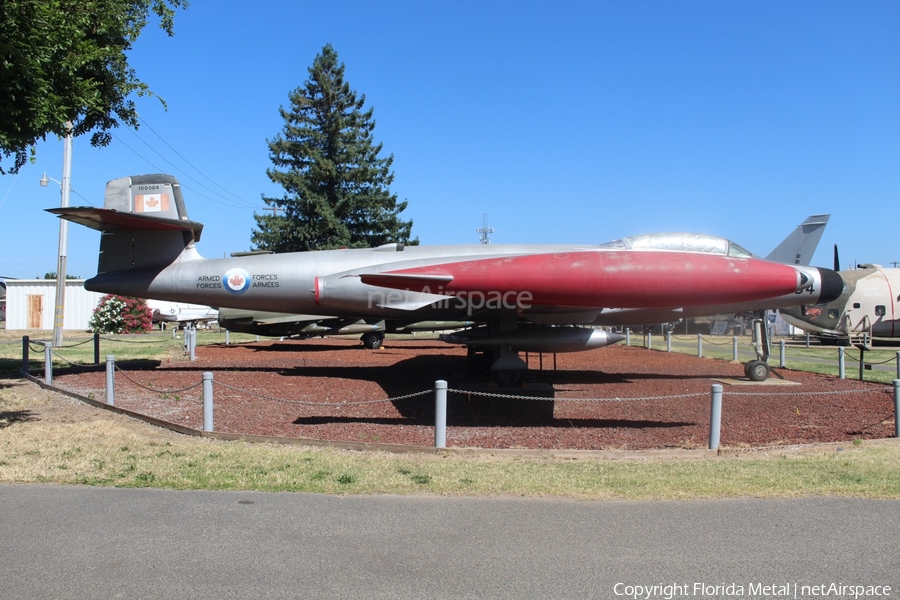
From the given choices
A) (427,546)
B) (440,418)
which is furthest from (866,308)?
(427,546)

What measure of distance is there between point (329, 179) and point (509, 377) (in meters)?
27.1

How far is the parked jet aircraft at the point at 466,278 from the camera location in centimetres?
983

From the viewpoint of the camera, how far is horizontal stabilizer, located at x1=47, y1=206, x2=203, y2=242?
1268cm

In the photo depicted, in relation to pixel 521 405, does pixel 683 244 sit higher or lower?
higher

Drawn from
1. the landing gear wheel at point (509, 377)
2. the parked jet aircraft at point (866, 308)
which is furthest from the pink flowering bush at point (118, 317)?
the parked jet aircraft at point (866, 308)

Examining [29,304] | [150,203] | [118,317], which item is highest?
[150,203]

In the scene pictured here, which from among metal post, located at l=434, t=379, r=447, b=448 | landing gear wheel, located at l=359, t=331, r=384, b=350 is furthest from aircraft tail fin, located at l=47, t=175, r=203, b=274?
landing gear wheel, located at l=359, t=331, r=384, b=350

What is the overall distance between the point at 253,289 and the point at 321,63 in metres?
29.6

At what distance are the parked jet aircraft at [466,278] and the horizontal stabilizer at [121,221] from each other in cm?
3

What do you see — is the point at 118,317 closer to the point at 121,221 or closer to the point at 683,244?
the point at 121,221

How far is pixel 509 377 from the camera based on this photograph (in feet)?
40.1

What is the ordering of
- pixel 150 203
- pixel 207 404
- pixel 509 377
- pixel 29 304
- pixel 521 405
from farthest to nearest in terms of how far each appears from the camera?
pixel 29 304
pixel 150 203
pixel 509 377
pixel 521 405
pixel 207 404

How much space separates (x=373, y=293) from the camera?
12.8m

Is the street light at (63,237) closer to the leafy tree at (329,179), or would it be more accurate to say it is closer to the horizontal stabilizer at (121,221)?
the horizontal stabilizer at (121,221)
